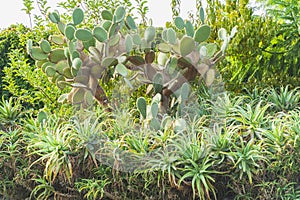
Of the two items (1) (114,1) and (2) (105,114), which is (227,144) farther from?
(1) (114,1)

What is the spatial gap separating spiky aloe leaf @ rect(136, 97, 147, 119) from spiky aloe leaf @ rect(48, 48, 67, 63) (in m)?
0.87

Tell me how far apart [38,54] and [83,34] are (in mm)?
546

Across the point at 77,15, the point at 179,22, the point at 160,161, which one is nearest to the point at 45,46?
the point at 77,15

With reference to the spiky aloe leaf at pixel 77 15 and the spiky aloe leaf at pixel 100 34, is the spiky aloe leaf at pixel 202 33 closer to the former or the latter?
the spiky aloe leaf at pixel 100 34

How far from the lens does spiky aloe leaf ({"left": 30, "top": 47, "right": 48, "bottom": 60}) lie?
3644mm

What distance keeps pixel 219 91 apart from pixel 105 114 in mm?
1042

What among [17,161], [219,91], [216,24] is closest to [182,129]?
[219,91]

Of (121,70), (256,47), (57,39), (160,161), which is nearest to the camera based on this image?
(160,161)

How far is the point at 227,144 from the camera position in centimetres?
288

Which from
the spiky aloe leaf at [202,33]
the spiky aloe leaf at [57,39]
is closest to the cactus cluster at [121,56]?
the spiky aloe leaf at [202,33]

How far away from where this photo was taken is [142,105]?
334 centimetres

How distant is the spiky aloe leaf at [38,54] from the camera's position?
12.0 ft

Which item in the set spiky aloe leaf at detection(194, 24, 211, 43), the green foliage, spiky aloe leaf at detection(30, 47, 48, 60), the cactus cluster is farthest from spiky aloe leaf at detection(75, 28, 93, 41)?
the green foliage

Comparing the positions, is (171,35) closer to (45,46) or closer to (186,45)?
(186,45)
